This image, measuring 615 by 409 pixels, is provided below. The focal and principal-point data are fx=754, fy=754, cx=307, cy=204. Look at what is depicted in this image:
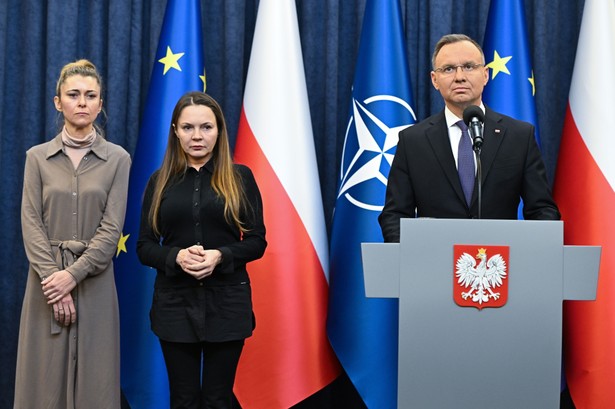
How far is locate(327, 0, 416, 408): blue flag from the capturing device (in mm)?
3365

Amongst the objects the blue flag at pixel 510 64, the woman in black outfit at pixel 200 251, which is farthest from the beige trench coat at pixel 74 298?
the blue flag at pixel 510 64

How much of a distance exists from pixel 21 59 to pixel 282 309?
200 centimetres

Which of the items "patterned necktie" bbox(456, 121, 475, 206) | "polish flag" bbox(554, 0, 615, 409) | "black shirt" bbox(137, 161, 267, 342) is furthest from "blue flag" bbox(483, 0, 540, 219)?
"black shirt" bbox(137, 161, 267, 342)

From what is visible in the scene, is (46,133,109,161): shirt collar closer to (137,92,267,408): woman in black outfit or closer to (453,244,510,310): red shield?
(137,92,267,408): woman in black outfit

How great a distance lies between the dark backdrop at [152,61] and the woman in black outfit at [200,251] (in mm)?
1346

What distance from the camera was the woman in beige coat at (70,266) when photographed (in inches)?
121

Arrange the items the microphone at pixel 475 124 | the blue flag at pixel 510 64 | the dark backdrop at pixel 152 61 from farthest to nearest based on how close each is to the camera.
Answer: the dark backdrop at pixel 152 61
the blue flag at pixel 510 64
the microphone at pixel 475 124

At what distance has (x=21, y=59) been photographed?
4047 millimetres

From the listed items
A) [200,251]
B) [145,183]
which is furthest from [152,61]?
[200,251]

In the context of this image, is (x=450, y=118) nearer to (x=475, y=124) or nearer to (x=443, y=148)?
(x=443, y=148)

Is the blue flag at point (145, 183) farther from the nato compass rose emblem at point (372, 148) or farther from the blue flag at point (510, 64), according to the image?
the blue flag at point (510, 64)

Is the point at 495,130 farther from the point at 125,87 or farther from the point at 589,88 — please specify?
the point at 125,87

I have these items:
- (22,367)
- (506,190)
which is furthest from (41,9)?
(506,190)

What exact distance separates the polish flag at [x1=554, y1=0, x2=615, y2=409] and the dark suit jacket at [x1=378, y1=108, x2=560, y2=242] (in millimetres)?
1031
